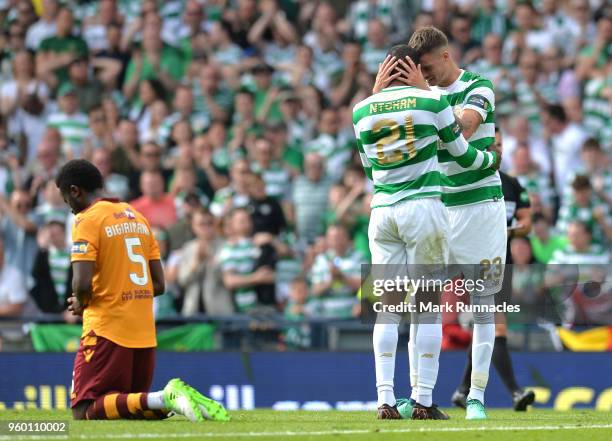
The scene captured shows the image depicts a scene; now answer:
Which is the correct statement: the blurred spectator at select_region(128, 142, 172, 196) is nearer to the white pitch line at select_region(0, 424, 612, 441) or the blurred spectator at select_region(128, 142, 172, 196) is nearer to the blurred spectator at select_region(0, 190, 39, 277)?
the blurred spectator at select_region(0, 190, 39, 277)

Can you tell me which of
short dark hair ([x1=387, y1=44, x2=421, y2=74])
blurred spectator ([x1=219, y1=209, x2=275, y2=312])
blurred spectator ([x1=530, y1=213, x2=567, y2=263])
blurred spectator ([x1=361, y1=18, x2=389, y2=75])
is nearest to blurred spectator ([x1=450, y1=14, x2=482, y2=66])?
blurred spectator ([x1=361, y1=18, x2=389, y2=75])

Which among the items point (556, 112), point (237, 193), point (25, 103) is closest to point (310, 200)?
point (237, 193)

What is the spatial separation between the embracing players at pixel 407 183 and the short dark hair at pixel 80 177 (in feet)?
6.50

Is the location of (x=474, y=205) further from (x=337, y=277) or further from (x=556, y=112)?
(x=556, y=112)

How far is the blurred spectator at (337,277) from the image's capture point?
15.7 metres

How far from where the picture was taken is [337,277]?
1569 cm

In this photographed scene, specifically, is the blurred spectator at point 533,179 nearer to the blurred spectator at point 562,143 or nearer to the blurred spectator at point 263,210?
the blurred spectator at point 562,143

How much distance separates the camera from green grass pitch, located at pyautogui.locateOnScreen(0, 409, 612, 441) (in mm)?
7984

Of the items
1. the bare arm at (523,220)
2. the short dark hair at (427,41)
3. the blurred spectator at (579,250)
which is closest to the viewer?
the short dark hair at (427,41)

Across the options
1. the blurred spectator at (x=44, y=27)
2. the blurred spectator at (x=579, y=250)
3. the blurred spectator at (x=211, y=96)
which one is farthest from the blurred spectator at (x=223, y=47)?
the blurred spectator at (x=579, y=250)

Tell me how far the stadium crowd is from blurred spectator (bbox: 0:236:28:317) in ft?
0.07

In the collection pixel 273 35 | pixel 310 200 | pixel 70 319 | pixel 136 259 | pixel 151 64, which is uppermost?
pixel 273 35

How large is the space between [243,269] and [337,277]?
1.19m

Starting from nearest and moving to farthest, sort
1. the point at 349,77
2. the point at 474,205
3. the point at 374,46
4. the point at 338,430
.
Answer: the point at 338,430
the point at 474,205
the point at 349,77
the point at 374,46
